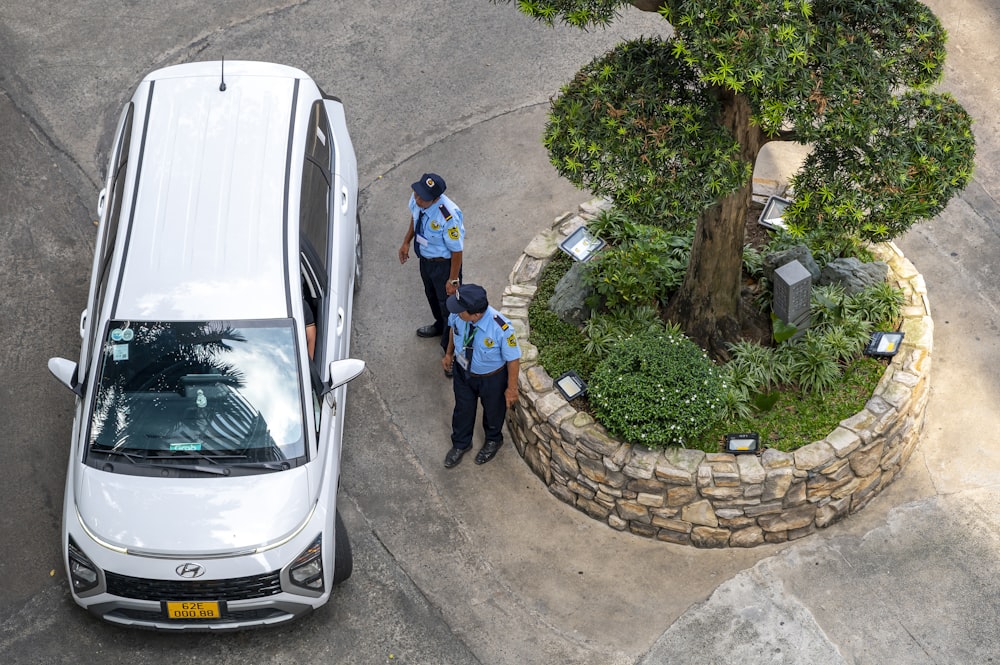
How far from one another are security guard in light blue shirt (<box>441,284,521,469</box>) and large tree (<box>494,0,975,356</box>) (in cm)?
126

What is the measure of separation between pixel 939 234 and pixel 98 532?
732 centimetres

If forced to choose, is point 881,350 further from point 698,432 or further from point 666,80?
point 666,80

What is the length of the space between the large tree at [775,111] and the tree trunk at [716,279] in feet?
2.53

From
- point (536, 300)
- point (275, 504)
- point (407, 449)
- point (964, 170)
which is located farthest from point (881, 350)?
point (275, 504)

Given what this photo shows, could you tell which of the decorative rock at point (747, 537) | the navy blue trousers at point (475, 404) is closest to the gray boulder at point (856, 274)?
the decorative rock at point (747, 537)

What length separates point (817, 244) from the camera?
880 cm

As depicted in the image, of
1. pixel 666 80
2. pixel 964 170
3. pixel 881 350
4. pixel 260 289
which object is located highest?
pixel 666 80

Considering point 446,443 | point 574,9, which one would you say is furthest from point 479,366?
point 574,9

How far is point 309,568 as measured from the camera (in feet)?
22.9

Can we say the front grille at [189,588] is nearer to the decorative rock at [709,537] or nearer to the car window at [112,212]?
the car window at [112,212]

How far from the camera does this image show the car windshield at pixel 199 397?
704cm

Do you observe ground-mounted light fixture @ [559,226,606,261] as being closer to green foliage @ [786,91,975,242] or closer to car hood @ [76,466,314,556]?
green foliage @ [786,91,975,242]

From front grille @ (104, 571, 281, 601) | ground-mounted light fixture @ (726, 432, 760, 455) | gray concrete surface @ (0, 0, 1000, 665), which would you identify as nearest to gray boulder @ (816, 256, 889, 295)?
gray concrete surface @ (0, 0, 1000, 665)

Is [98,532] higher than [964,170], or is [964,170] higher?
[964,170]
